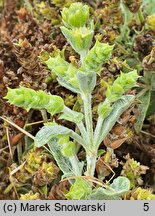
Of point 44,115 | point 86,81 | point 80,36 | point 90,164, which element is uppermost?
point 80,36

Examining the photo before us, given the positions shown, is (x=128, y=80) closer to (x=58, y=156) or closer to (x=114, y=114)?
(x=114, y=114)

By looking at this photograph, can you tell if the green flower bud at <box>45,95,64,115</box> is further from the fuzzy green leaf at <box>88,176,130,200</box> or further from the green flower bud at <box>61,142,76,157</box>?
the fuzzy green leaf at <box>88,176,130,200</box>

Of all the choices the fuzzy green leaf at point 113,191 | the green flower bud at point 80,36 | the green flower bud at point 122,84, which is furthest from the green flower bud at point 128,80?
the fuzzy green leaf at point 113,191

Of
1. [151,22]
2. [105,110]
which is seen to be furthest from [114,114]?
[151,22]

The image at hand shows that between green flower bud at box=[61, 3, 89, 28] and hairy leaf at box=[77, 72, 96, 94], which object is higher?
green flower bud at box=[61, 3, 89, 28]

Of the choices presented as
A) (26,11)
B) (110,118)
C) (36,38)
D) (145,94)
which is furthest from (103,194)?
(26,11)

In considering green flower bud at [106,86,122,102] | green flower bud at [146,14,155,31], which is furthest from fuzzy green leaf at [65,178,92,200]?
green flower bud at [146,14,155,31]

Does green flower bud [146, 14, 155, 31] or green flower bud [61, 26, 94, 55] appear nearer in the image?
green flower bud [61, 26, 94, 55]
